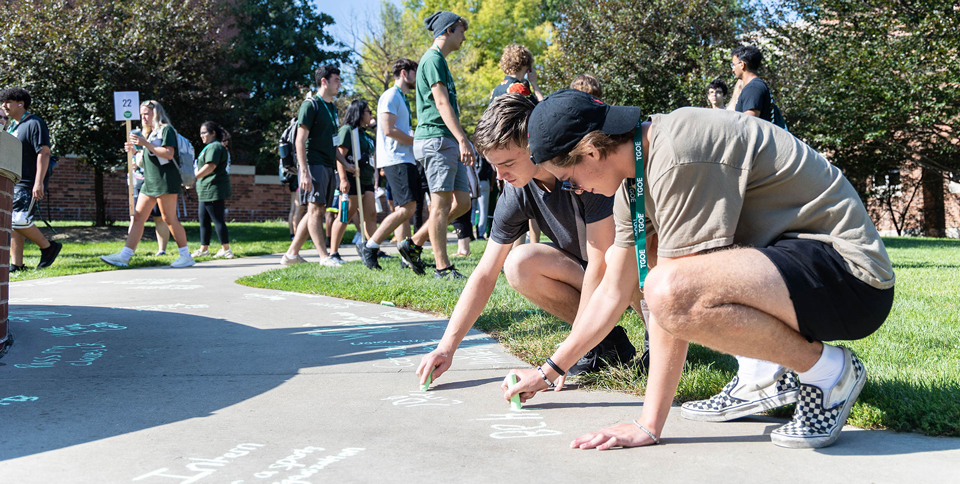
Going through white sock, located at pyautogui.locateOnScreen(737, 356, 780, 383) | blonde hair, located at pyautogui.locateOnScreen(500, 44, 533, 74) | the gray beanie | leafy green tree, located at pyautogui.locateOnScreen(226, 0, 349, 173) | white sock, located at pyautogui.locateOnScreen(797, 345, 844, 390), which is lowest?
white sock, located at pyautogui.locateOnScreen(737, 356, 780, 383)

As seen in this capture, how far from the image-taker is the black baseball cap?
2.07 meters

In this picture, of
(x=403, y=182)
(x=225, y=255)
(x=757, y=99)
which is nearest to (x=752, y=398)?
(x=757, y=99)

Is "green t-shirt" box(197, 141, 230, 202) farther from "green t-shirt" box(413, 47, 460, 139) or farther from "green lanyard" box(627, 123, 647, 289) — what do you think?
"green lanyard" box(627, 123, 647, 289)

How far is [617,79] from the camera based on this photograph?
698 inches

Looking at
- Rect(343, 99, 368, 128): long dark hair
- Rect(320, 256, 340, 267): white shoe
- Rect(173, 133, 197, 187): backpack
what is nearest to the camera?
Rect(320, 256, 340, 267): white shoe

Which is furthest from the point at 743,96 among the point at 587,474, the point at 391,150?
the point at 587,474

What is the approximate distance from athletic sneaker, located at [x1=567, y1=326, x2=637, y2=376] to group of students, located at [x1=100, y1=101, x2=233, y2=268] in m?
6.05

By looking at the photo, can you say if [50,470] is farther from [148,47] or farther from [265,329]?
[148,47]

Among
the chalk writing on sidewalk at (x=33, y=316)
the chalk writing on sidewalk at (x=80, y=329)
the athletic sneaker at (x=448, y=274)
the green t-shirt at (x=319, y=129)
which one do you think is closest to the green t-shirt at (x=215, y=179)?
the green t-shirt at (x=319, y=129)

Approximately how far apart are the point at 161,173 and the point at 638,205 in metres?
7.33

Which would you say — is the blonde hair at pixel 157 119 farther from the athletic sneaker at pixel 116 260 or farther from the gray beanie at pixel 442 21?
the gray beanie at pixel 442 21

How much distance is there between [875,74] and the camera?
14.6m

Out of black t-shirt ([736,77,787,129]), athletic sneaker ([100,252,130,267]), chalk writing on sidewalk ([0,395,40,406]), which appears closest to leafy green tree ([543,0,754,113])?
black t-shirt ([736,77,787,129])

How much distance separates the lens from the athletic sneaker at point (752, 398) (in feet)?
8.07
